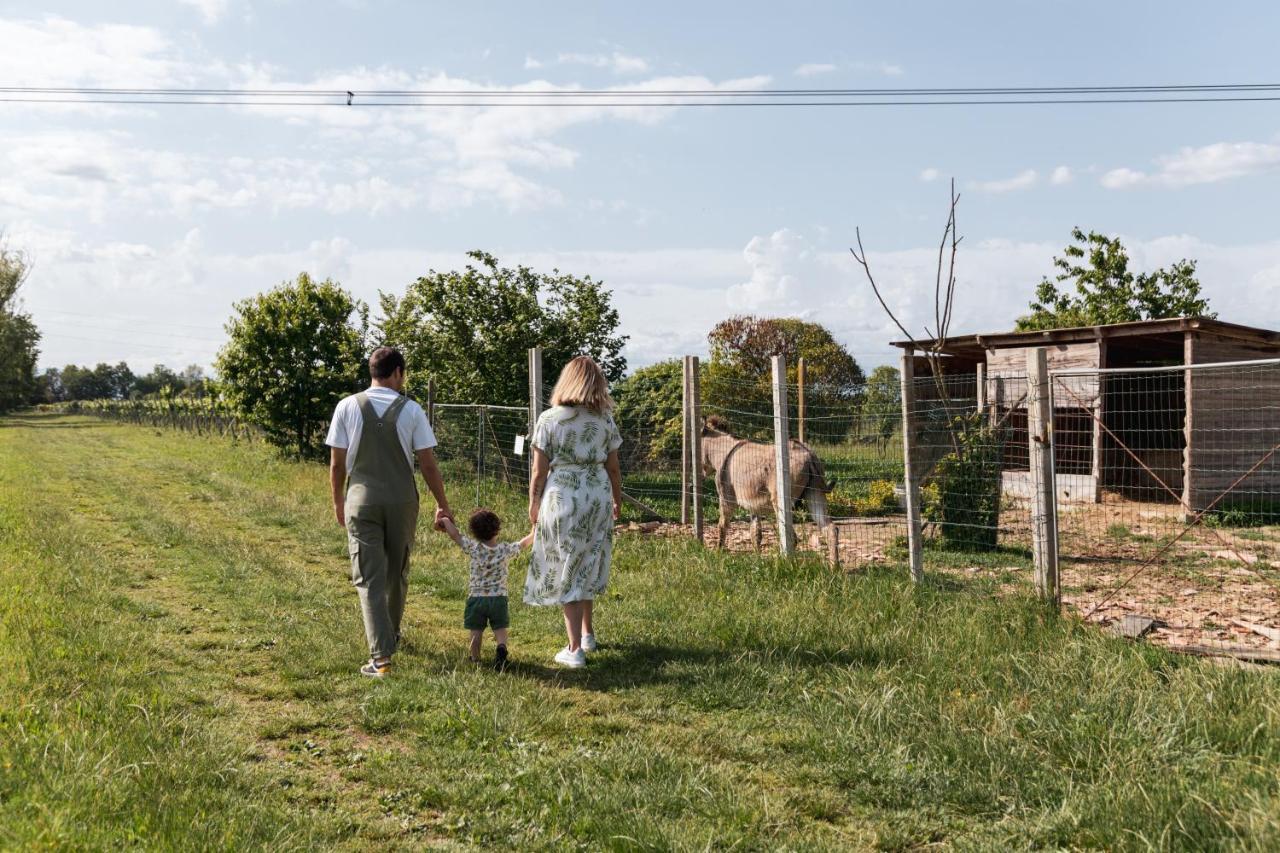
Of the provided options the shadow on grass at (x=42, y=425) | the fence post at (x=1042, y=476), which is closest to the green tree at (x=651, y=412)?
the fence post at (x=1042, y=476)

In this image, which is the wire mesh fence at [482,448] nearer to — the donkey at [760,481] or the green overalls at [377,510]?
the donkey at [760,481]

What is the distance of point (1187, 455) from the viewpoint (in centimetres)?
1520

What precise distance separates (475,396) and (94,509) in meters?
6.22

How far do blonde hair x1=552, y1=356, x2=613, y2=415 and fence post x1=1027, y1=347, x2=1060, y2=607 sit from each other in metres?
3.04

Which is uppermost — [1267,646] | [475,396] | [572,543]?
[475,396]

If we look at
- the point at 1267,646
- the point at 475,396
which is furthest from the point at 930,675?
the point at 475,396

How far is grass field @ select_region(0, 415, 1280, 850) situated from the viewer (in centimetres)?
376

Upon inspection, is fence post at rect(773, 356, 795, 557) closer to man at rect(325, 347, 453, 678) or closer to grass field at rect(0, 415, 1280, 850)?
grass field at rect(0, 415, 1280, 850)

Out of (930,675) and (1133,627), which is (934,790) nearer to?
(930,675)

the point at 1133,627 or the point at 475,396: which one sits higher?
the point at 475,396

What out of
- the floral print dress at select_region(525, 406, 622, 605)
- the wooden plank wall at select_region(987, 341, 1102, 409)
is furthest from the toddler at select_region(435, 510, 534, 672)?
the wooden plank wall at select_region(987, 341, 1102, 409)

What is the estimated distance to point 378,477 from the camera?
604 centimetres

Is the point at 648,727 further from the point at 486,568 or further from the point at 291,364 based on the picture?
the point at 291,364

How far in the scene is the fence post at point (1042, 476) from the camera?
6.90 metres
